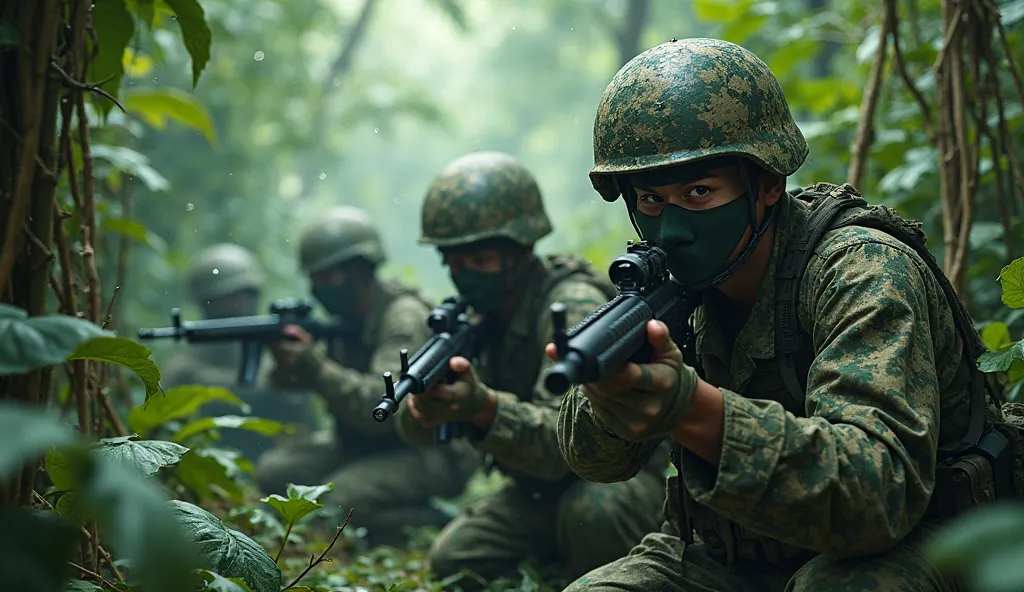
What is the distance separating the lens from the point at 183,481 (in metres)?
3.82

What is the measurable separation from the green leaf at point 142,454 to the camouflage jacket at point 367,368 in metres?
3.11

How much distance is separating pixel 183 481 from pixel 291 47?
12160 millimetres

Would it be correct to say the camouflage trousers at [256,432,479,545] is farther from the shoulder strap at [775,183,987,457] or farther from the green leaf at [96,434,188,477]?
the shoulder strap at [775,183,987,457]

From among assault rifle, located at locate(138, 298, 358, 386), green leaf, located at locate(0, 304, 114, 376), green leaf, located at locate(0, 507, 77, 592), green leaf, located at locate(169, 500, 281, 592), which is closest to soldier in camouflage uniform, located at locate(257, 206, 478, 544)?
assault rifle, located at locate(138, 298, 358, 386)

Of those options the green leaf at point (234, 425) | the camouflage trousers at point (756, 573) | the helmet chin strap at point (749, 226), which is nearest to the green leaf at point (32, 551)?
the camouflage trousers at point (756, 573)

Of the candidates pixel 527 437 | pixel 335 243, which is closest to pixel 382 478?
pixel 335 243

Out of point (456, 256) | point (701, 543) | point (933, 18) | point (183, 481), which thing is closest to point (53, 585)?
point (701, 543)

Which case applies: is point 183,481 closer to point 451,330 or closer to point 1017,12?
point 451,330

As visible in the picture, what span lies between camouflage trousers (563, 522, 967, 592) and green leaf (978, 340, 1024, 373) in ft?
1.52

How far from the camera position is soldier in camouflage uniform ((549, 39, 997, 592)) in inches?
76.2

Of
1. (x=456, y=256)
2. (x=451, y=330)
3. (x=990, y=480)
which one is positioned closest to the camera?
(x=990, y=480)

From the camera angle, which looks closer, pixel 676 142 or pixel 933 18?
pixel 676 142

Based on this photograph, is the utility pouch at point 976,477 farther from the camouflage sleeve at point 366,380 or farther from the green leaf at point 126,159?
the camouflage sleeve at point 366,380

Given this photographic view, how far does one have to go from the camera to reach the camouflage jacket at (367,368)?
5812mm
